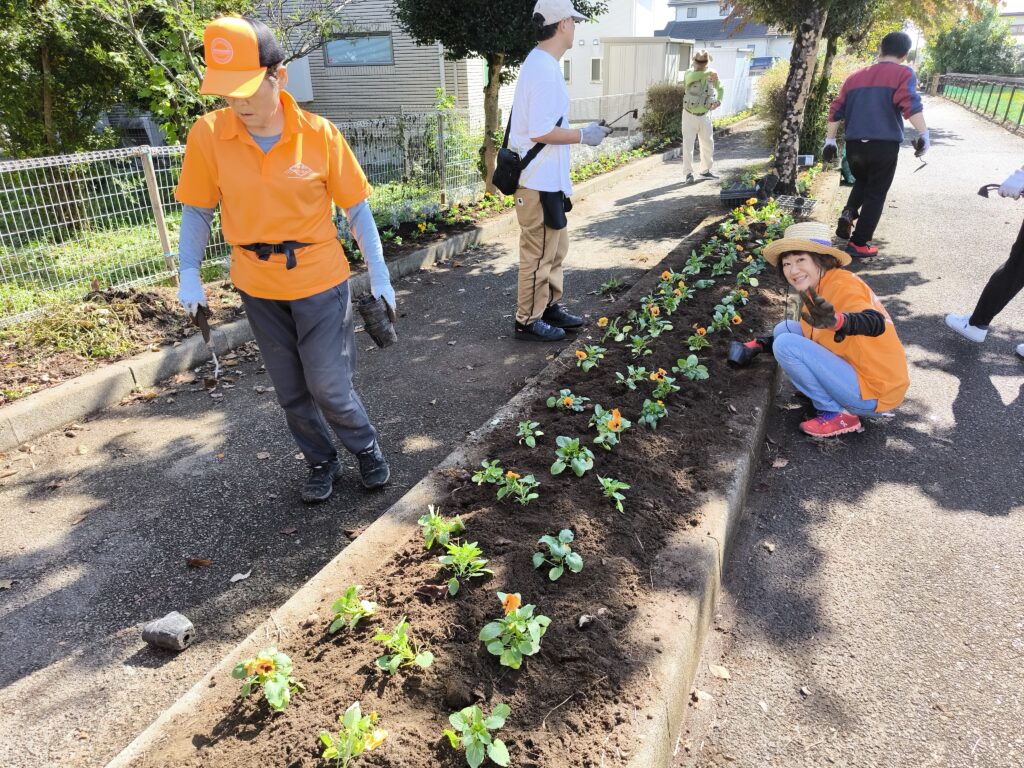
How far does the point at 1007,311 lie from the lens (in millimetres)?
5672

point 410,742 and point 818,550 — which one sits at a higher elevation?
point 410,742

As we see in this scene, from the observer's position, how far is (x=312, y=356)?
3092 millimetres

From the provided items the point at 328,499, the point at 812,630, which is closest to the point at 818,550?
the point at 812,630

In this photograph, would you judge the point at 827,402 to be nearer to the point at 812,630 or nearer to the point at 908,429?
the point at 908,429

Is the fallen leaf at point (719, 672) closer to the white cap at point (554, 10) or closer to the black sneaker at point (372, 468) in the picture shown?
the black sneaker at point (372, 468)

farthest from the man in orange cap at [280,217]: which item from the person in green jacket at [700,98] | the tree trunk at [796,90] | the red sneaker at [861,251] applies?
the person in green jacket at [700,98]

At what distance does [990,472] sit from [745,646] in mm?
2024

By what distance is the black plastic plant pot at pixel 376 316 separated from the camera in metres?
3.19

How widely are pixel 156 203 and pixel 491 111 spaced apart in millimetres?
5497

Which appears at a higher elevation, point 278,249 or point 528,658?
point 278,249

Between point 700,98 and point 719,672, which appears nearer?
point 719,672

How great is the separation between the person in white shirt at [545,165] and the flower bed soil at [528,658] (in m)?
2.17

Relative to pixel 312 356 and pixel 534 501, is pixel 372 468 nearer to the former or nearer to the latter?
pixel 312 356

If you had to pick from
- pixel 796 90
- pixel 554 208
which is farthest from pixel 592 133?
pixel 796 90
